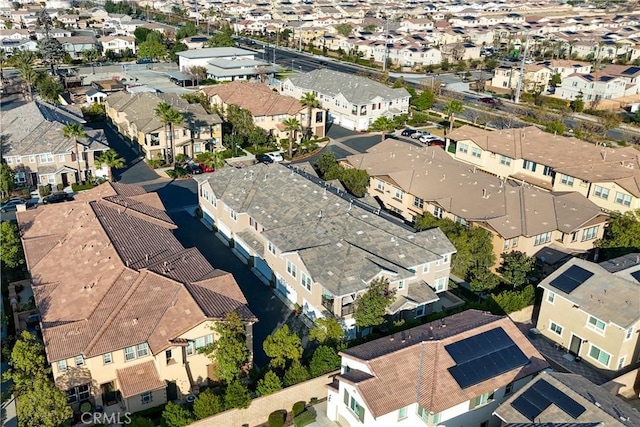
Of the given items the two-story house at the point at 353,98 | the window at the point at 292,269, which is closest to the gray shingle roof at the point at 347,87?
the two-story house at the point at 353,98

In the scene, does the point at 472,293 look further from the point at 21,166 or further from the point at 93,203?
the point at 21,166

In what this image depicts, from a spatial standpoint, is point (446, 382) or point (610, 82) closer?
point (446, 382)

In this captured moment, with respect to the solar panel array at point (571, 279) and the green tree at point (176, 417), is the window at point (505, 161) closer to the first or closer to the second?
the solar panel array at point (571, 279)

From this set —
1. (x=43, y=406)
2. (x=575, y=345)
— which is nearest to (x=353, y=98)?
(x=575, y=345)

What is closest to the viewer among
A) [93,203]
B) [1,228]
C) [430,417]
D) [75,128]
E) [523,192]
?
[430,417]

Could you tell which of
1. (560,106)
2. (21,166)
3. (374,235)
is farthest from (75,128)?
(560,106)

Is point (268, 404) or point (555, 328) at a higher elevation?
point (555, 328)

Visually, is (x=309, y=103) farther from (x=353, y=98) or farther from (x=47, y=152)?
(x=47, y=152)
